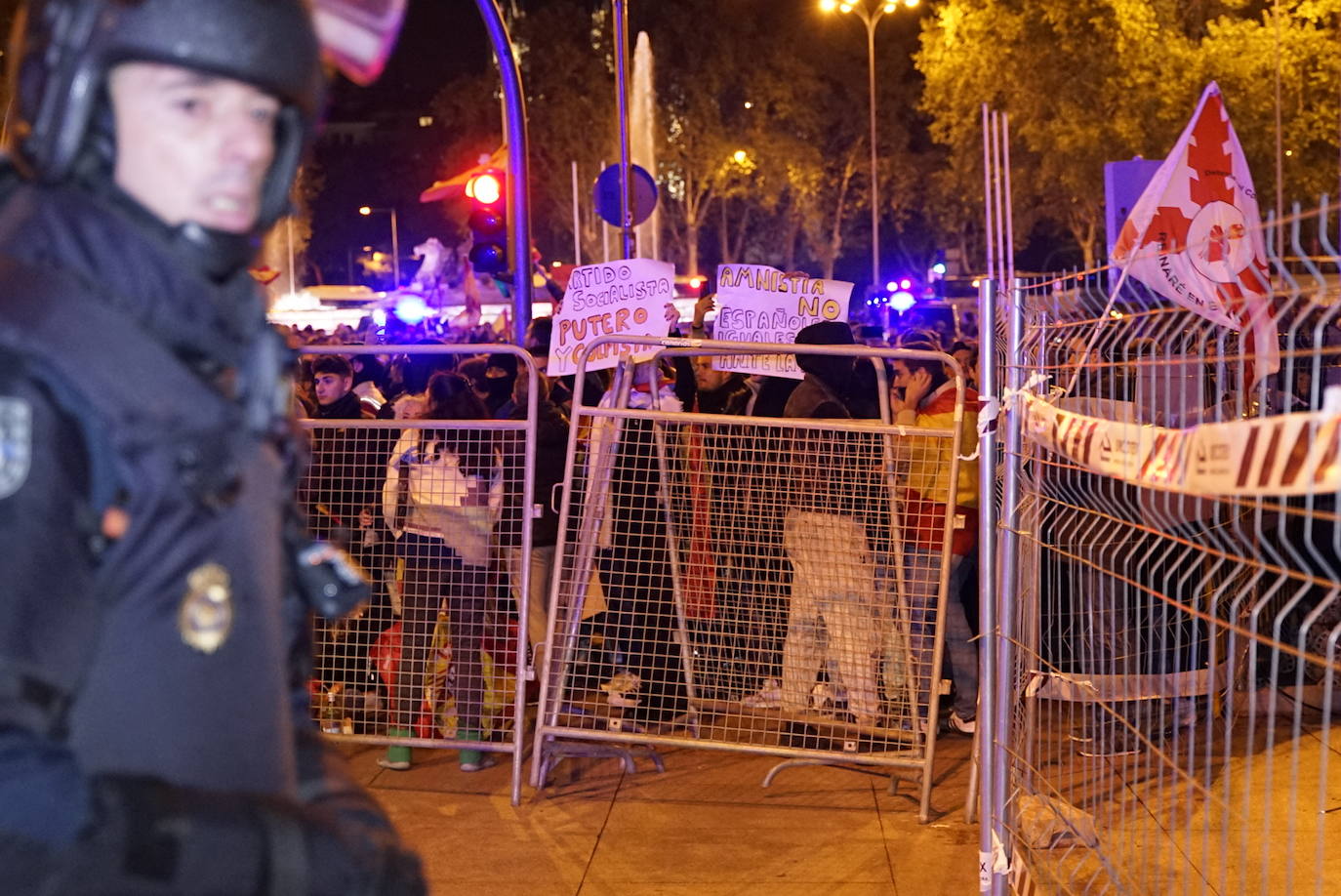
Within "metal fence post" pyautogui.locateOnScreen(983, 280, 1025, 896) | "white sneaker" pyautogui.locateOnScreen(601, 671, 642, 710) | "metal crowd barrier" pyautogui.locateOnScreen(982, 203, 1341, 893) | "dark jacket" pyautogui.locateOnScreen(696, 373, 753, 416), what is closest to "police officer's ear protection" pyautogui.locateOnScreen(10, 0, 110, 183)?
"metal crowd barrier" pyautogui.locateOnScreen(982, 203, 1341, 893)

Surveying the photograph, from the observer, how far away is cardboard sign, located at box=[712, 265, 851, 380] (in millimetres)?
7578

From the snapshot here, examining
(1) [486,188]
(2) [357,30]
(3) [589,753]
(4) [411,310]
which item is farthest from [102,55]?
(4) [411,310]

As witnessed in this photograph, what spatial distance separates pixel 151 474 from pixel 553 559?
17.8 ft

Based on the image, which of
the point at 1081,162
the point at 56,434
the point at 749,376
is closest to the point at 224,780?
the point at 56,434

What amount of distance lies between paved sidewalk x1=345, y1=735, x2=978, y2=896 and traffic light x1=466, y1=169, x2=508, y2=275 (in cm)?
475

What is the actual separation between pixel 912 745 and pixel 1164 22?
24030 mm

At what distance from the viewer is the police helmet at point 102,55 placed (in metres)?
1.70

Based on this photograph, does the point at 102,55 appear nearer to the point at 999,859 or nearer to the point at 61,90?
the point at 61,90

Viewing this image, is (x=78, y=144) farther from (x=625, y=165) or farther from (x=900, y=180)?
(x=900, y=180)

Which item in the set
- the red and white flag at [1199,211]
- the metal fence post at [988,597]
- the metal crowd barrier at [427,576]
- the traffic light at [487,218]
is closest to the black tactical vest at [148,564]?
the metal fence post at [988,597]

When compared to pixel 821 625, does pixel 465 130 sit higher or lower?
higher

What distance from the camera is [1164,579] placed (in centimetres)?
316

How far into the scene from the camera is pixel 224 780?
167 cm

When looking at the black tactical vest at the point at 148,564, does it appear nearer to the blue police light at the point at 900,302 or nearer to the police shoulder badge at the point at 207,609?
the police shoulder badge at the point at 207,609
